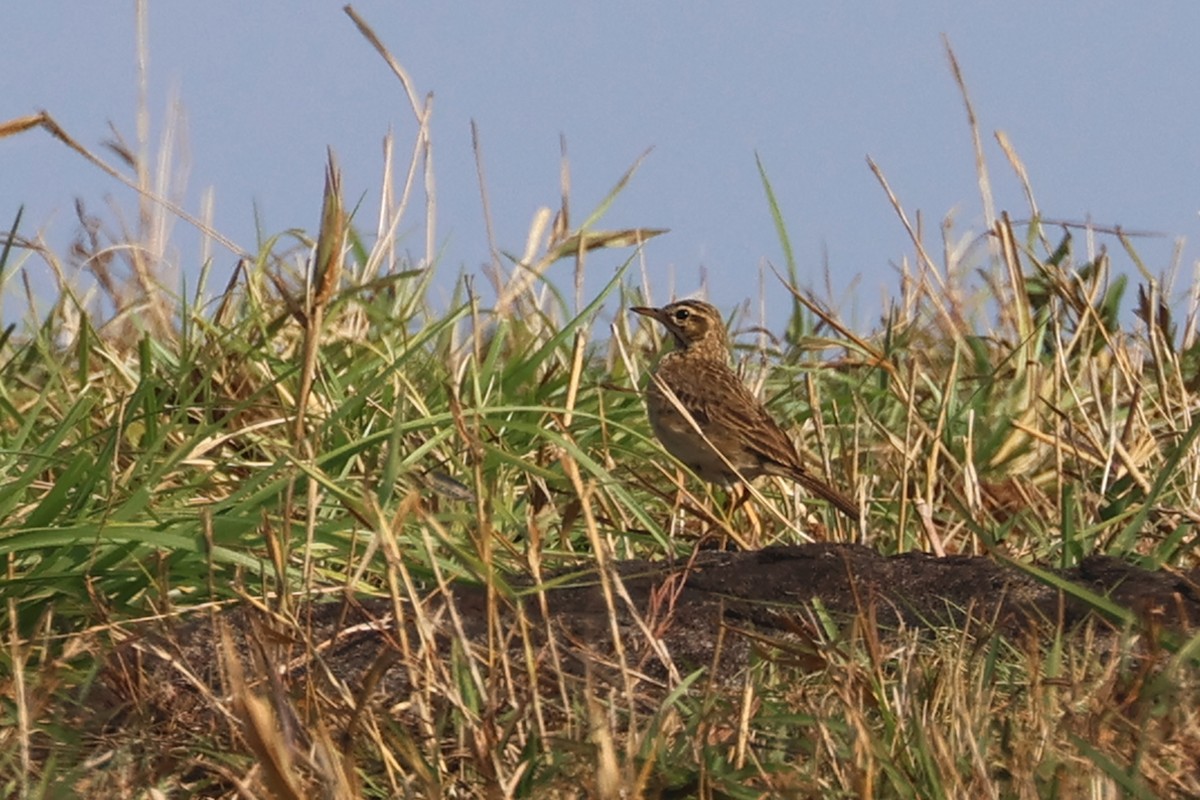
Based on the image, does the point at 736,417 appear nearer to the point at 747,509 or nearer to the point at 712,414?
the point at 712,414

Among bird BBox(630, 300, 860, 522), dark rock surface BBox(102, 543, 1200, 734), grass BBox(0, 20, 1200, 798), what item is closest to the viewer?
grass BBox(0, 20, 1200, 798)

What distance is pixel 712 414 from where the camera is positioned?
717 cm

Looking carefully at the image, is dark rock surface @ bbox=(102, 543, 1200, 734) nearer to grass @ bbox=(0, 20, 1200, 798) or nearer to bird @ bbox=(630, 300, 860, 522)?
grass @ bbox=(0, 20, 1200, 798)

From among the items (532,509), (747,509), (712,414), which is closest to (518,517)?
(532,509)

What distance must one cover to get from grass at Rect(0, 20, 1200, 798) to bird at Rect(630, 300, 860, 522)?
151 millimetres

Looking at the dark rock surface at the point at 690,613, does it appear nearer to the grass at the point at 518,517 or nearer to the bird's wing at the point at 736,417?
the grass at the point at 518,517

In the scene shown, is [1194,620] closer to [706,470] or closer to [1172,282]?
[706,470]

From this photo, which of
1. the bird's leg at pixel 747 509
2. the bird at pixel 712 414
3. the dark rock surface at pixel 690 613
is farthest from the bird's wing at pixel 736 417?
the dark rock surface at pixel 690 613

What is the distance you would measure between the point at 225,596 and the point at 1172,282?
4.55m

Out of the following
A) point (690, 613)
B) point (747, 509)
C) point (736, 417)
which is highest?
point (736, 417)

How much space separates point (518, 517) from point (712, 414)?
1.52 metres

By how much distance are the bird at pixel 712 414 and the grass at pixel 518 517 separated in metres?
0.15

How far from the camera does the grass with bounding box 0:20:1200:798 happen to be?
319 centimetres

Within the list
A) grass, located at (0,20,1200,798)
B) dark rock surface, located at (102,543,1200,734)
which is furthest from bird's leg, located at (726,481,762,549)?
dark rock surface, located at (102,543,1200,734)
